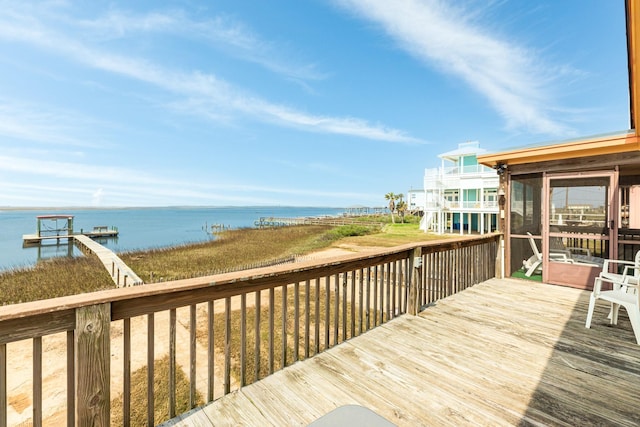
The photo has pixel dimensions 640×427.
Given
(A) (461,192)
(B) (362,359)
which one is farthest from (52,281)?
(A) (461,192)

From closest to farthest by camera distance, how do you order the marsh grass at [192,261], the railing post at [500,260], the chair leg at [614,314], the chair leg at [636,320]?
1. the chair leg at [636,320]
2. the chair leg at [614,314]
3. the railing post at [500,260]
4. the marsh grass at [192,261]

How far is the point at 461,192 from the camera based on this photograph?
2120 centimetres

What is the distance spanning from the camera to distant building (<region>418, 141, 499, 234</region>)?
19797 mm

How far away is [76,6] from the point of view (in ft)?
27.8

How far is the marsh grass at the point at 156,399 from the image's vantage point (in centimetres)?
338

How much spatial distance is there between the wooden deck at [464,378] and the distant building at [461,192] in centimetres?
1884

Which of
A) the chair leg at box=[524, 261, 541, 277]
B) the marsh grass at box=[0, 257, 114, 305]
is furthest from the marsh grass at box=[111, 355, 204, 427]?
the marsh grass at box=[0, 257, 114, 305]

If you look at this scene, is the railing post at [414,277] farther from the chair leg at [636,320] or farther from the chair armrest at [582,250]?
the chair armrest at [582,250]

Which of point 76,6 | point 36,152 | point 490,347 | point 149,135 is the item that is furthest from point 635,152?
point 36,152

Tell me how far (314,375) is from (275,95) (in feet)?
105

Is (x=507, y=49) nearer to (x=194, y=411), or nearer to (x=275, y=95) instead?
(x=194, y=411)

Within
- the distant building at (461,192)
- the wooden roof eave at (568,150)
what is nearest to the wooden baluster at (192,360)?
the wooden roof eave at (568,150)

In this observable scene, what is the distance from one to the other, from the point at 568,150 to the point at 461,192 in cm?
1854

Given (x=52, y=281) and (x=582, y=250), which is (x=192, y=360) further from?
(x=52, y=281)
